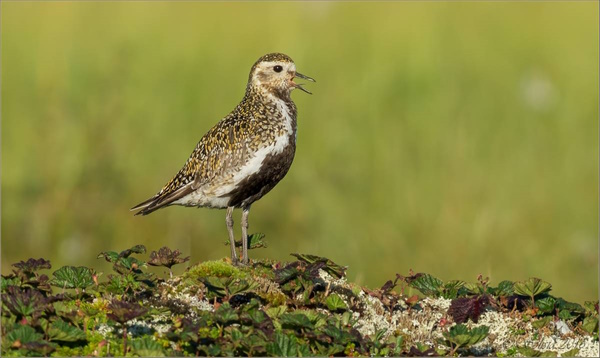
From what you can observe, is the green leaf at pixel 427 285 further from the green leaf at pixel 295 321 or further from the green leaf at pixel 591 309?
the green leaf at pixel 295 321

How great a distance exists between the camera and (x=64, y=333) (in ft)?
17.8

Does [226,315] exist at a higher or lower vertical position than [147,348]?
higher

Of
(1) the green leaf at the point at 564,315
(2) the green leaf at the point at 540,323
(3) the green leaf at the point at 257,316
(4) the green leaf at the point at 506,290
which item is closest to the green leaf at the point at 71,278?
(3) the green leaf at the point at 257,316

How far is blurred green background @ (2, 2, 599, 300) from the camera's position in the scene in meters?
11.4

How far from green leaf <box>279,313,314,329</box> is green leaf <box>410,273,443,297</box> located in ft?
4.24

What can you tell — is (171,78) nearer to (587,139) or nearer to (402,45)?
(402,45)

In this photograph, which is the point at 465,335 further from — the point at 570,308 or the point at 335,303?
the point at 570,308

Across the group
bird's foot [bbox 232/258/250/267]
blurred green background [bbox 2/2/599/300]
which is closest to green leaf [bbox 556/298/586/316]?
bird's foot [bbox 232/258/250/267]

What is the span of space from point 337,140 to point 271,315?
21.9ft

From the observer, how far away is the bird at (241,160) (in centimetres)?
791

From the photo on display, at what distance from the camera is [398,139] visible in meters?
12.6

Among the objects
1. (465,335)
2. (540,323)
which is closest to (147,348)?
(465,335)

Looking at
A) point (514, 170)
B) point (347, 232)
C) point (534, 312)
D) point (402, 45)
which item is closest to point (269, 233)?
point (347, 232)

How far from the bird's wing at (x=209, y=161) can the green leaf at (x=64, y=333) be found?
269 centimetres
